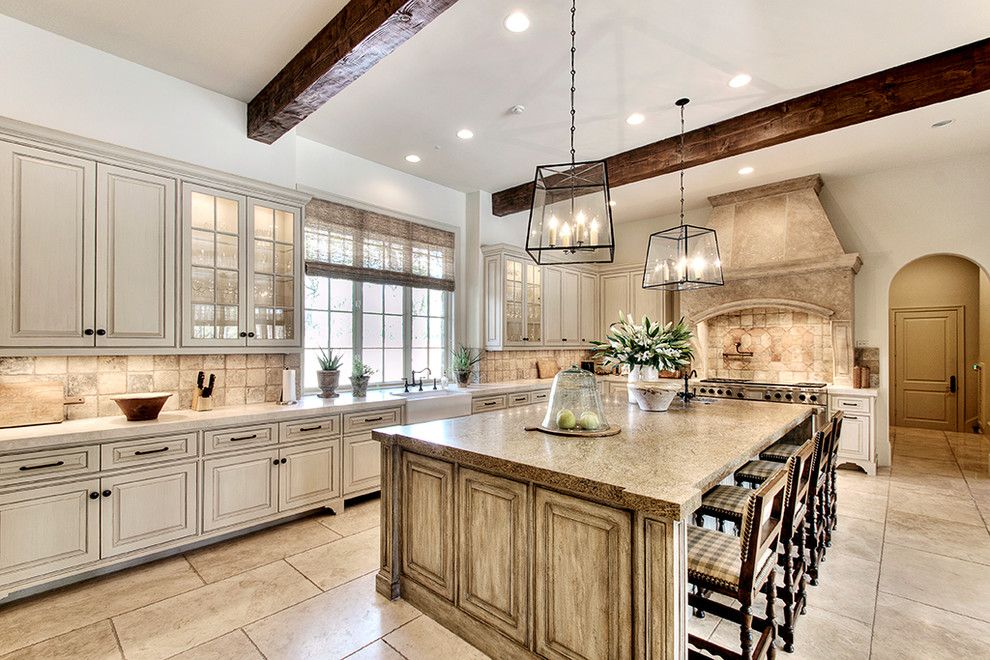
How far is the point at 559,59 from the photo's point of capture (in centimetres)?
301

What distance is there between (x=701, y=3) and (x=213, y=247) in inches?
140

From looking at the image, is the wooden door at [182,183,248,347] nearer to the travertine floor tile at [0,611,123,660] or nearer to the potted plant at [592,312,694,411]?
the travertine floor tile at [0,611,123,660]

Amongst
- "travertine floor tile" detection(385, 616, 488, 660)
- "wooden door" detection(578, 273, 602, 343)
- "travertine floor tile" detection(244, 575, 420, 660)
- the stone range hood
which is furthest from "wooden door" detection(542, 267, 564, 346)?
"travertine floor tile" detection(385, 616, 488, 660)

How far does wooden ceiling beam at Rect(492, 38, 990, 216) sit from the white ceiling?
130mm

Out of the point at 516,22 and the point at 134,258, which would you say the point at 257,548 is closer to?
the point at 134,258

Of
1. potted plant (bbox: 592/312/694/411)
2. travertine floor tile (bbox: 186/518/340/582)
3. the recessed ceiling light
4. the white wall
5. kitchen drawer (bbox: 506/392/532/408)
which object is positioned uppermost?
the recessed ceiling light

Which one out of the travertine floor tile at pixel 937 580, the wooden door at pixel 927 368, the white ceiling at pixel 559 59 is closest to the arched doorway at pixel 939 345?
the wooden door at pixel 927 368

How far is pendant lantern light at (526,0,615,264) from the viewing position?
7.99 ft

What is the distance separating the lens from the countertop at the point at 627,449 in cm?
158

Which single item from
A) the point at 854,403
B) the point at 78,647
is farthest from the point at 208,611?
the point at 854,403

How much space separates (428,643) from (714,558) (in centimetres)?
136

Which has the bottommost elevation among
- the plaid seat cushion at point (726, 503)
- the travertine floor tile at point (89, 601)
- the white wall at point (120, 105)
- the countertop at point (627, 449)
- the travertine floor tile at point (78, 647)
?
the travertine floor tile at point (89, 601)

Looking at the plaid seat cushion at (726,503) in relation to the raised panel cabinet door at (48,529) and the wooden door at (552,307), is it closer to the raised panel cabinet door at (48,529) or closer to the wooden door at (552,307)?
the raised panel cabinet door at (48,529)

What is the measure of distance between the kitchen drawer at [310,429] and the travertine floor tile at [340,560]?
810 mm
